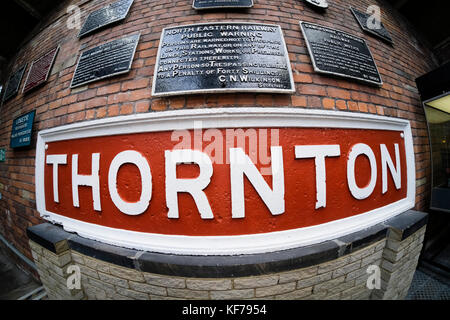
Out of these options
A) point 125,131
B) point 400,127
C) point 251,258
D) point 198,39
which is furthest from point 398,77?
point 125,131

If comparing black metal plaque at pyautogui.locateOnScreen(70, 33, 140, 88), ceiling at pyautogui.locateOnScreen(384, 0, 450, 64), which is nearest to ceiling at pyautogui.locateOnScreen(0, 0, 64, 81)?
black metal plaque at pyautogui.locateOnScreen(70, 33, 140, 88)

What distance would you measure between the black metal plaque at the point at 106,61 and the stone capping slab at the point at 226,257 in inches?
61.7

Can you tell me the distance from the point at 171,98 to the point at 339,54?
5.72 ft

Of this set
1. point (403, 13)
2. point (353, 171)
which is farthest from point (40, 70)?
point (403, 13)

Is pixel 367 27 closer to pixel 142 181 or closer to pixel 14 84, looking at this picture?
pixel 142 181

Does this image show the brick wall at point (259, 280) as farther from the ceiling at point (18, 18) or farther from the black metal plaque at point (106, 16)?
the ceiling at point (18, 18)

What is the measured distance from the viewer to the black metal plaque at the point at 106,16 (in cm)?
175

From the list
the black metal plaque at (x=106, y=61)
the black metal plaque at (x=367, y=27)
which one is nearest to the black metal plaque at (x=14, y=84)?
the black metal plaque at (x=106, y=61)

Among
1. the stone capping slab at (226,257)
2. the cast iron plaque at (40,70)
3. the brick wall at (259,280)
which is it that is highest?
the cast iron plaque at (40,70)

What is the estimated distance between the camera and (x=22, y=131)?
2.05m

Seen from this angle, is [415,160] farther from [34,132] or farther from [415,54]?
[34,132]

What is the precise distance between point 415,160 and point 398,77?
3.58ft

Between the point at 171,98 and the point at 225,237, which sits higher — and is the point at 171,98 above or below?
above

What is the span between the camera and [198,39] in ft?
4.52
